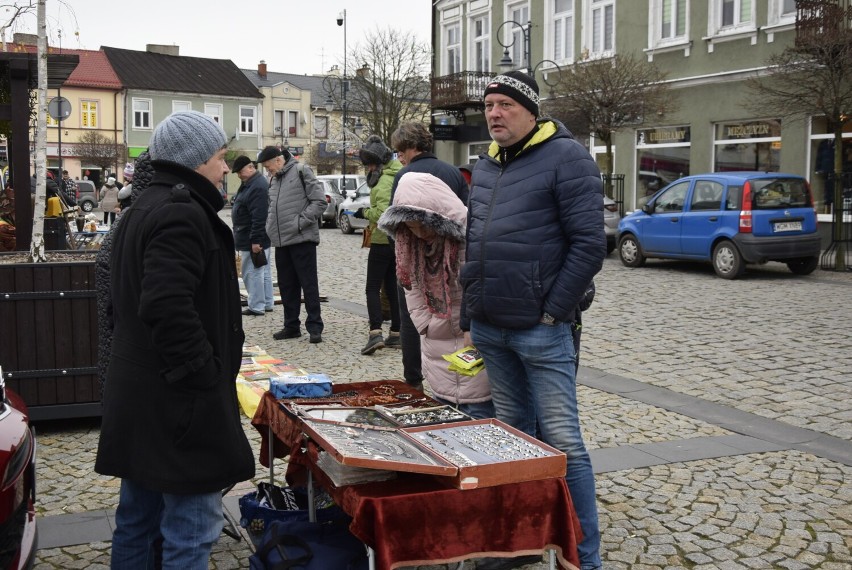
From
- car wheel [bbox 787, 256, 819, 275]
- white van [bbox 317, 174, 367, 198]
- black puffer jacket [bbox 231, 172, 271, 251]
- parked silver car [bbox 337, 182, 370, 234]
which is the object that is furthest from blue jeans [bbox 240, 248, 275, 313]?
white van [bbox 317, 174, 367, 198]

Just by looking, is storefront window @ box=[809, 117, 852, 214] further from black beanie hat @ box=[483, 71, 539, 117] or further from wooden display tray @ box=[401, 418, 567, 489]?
→ wooden display tray @ box=[401, 418, 567, 489]

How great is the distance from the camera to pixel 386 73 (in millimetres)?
42781

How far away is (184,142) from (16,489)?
4.45 ft

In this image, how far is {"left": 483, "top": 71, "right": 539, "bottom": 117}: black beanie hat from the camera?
364 cm

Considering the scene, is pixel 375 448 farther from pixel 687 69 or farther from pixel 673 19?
pixel 673 19

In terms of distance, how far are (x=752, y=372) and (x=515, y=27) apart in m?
24.0

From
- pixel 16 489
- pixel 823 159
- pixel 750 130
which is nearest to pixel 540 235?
pixel 16 489

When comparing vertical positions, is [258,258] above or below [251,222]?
below

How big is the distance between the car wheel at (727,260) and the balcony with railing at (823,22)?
4.31 metres

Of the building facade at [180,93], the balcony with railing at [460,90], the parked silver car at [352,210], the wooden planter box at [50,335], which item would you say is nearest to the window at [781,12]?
the balcony with railing at [460,90]

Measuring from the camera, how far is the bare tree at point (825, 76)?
16078 mm

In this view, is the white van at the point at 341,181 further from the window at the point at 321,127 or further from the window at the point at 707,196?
the window at the point at 321,127

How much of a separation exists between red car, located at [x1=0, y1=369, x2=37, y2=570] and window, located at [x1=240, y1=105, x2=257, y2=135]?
208ft

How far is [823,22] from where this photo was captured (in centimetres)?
1738
